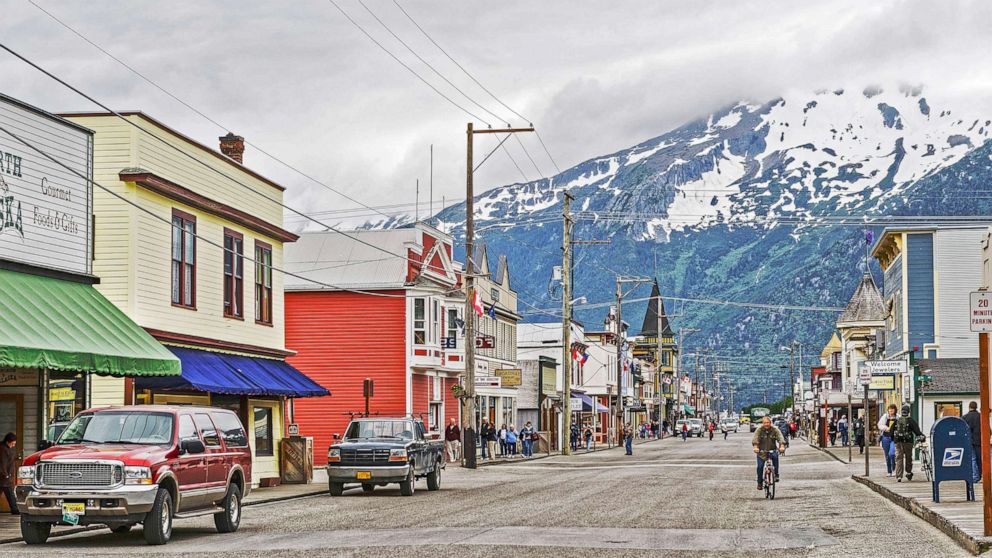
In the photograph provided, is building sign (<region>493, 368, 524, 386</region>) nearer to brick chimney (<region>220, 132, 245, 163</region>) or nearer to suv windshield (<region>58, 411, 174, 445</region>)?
brick chimney (<region>220, 132, 245, 163</region>)

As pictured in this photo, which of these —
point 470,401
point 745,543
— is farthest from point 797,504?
point 470,401

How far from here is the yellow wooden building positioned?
99.8 feet

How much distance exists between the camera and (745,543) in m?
19.2

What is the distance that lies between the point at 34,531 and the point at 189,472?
2272 mm

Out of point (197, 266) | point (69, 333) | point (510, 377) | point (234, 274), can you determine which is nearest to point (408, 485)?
point (197, 266)

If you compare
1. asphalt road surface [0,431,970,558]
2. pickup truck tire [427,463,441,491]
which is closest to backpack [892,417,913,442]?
asphalt road surface [0,431,970,558]

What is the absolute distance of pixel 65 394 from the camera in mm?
27359

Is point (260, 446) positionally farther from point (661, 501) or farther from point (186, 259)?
point (661, 501)

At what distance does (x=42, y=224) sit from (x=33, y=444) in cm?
414

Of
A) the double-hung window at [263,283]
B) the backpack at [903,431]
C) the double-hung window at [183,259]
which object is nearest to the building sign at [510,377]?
the double-hung window at [263,283]

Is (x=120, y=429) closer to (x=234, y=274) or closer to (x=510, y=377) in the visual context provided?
(x=234, y=274)

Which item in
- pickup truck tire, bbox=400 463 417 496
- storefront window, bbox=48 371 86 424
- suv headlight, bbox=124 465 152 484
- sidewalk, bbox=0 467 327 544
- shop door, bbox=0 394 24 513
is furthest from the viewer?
pickup truck tire, bbox=400 463 417 496

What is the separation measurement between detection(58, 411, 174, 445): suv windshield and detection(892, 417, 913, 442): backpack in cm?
1874

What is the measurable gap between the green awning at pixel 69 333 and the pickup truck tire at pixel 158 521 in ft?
13.0
